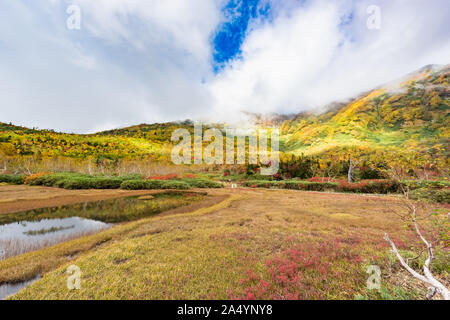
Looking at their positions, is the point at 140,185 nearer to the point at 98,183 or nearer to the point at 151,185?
the point at 151,185

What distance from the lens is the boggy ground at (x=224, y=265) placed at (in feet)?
15.6

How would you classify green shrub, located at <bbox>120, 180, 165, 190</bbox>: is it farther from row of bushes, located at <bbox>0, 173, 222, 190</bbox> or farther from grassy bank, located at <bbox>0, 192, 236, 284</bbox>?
grassy bank, located at <bbox>0, 192, 236, 284</bbox>

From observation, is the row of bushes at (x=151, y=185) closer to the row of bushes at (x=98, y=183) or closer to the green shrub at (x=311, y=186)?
the row of bushes at (x=98, y=183)

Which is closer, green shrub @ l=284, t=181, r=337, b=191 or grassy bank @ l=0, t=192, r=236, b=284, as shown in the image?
grassy bank @ l=0, t=192, r=236, b=284

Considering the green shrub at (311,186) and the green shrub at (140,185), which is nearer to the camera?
the green shrub at (311,186)

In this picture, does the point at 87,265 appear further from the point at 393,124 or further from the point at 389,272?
the point at 393,124

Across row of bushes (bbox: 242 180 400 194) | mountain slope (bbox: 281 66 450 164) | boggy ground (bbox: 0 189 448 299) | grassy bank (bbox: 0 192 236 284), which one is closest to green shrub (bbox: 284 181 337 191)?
row of bushes (bbox: 242 180 400 194)

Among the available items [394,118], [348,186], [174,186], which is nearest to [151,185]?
[174,186]

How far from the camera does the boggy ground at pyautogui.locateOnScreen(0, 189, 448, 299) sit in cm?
474

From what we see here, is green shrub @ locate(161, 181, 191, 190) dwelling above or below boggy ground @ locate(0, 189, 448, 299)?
below

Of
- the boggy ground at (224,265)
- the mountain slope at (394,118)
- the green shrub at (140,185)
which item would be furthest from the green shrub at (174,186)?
the mountain slope at (394,118)
